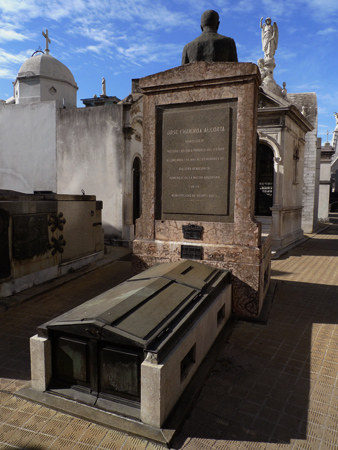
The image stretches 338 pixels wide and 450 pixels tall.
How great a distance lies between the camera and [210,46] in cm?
560

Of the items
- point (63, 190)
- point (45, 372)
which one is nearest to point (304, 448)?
point (45, 372)

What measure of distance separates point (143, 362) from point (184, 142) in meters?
3.78

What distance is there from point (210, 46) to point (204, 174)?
2.16 meters

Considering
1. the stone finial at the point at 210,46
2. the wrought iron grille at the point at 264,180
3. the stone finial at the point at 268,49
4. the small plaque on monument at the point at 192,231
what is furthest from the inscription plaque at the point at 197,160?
the stone finial at the point at 268,49

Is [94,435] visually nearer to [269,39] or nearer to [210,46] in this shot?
[210,46]

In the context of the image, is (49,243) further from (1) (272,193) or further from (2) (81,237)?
(1) (272,193)

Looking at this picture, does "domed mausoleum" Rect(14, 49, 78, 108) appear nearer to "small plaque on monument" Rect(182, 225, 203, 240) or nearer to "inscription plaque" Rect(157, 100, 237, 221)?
"inscription plaque" Rect(157, 100, 237, 221)

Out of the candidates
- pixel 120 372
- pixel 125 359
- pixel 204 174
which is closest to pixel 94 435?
pixel 120 372

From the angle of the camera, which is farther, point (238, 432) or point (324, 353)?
point (324, 353)

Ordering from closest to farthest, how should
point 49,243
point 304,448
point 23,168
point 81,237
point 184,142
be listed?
point 304,448 < point 184,142 < point 49,243 < point 81,237 < point 23,168

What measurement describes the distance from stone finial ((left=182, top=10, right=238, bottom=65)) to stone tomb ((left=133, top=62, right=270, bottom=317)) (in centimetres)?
48

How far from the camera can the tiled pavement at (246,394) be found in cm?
276

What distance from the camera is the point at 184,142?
558 centimetres

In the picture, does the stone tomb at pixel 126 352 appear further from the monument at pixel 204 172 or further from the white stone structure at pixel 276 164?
the white stone structure at pixel 276 164
